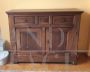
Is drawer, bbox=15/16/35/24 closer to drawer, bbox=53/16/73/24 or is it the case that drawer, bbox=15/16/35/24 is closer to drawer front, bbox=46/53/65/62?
drawer, bbox=53/16/73/24

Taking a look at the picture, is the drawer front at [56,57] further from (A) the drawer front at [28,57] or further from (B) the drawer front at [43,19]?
(B) the drawer front at [43,19]

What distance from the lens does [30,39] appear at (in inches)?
101

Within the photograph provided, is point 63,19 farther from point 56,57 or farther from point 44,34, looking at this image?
point 56,57

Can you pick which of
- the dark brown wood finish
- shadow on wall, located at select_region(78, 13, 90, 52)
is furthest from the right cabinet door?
shadow on wall, located at select_region(78, 13, 90, 52)

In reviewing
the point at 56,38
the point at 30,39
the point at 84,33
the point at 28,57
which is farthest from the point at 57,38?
the point at 84,33

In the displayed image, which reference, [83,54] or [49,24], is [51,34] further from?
[83,54]

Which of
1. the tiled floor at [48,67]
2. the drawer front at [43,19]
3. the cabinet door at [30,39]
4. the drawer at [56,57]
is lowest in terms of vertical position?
the tiled floor at [48,67]

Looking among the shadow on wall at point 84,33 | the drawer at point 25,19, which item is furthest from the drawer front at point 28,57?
the shadow on wall at point 84,33

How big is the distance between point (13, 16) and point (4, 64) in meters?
0.87

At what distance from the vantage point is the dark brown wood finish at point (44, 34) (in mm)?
2451

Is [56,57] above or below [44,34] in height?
below

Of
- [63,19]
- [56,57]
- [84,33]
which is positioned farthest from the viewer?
[84,33]

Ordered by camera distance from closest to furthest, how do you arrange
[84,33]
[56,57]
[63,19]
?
[63,19]
[56,57]
[84,33]

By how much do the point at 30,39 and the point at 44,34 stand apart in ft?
0.84
